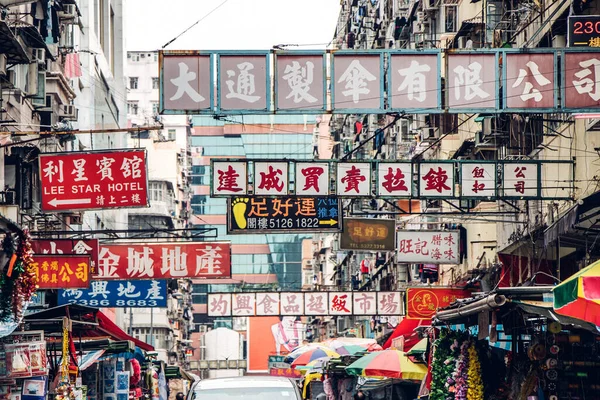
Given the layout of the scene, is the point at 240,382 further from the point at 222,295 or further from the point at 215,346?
the point at 215,346

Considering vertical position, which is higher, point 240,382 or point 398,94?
point 398,94

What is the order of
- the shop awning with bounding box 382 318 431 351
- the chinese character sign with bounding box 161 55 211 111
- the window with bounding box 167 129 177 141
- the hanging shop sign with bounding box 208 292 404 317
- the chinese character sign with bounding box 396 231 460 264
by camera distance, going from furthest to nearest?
the window with bounding box 167 129 177 141, the hanging shop sign with bounding box 208 292 404 317, the chinese character sign with bounding box 396 231 460 264, the shop awning with bounding box 382 318 431 351, the chinese character sign with bounding box 161 55 211 111

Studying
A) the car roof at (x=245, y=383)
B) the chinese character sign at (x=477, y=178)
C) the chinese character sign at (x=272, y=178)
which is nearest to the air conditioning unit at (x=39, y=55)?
the chinese character sign at (x=272, y=178)

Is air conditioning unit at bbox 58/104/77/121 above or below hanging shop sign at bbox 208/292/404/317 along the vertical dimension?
above

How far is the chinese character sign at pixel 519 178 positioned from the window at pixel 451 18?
38.7ft

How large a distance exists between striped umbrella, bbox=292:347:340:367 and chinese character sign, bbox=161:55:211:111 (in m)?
21.0

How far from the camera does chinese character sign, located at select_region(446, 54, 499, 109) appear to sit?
16.2 meters

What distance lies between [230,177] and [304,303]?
1868 cm

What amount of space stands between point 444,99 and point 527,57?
51.2 inches

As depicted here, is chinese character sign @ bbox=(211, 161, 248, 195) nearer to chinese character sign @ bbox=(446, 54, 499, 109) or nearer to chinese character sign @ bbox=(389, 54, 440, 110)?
chinese character sign @ bbox=(389, 54, 440, 110)

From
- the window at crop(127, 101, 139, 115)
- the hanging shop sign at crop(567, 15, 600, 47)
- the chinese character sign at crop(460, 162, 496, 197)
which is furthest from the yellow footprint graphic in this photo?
the window at crop(127, 101, 139, 115)

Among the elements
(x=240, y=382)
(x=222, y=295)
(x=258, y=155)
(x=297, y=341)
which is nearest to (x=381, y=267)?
(x=222, y=295)

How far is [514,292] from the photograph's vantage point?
1246 cm

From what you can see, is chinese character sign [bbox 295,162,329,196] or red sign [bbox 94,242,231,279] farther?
red sign [bbox 94,242,231,279]
